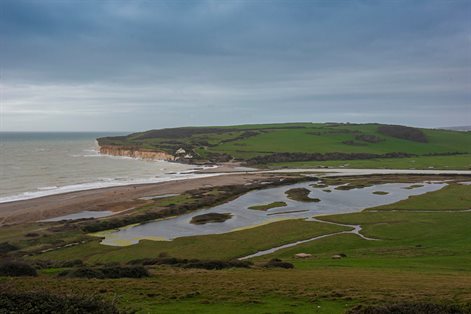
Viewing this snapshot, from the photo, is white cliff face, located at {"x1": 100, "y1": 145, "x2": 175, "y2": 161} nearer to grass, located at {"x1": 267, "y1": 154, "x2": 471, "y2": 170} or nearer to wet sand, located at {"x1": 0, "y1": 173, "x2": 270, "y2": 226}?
grass, located at {"x1": 267, "y1": 154, "x2": 471, "y2": 170}

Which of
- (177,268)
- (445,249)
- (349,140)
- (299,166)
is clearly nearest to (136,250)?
(177,268)

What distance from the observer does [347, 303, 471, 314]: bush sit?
16.3 meters

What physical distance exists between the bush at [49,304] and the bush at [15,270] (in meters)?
9.41

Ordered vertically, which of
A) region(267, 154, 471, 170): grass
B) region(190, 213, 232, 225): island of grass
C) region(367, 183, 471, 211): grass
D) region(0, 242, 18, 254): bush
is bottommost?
region(190, 213, 232, 225): island of grass

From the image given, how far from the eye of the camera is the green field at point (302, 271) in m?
19.7

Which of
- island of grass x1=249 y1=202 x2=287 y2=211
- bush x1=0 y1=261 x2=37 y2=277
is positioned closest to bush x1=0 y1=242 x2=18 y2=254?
bush x1=0 y1=261 x2=37 y2=277

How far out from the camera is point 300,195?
79375 mm

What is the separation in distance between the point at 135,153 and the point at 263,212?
130m

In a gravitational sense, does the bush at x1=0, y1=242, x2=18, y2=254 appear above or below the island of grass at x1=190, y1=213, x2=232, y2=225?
above

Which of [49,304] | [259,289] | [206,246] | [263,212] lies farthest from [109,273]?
[263,212]

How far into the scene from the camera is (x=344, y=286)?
74.3 feet

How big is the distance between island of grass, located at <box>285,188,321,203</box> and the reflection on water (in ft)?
4.14

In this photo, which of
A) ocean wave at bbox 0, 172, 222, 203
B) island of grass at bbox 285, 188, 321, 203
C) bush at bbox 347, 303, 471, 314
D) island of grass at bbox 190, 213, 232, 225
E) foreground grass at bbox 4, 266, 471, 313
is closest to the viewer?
bush at bbox 347, 303, 471, 314

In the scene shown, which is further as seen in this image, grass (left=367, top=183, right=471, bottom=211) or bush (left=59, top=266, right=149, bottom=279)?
grass (left=367, top=183, right=471, bottom=211)
